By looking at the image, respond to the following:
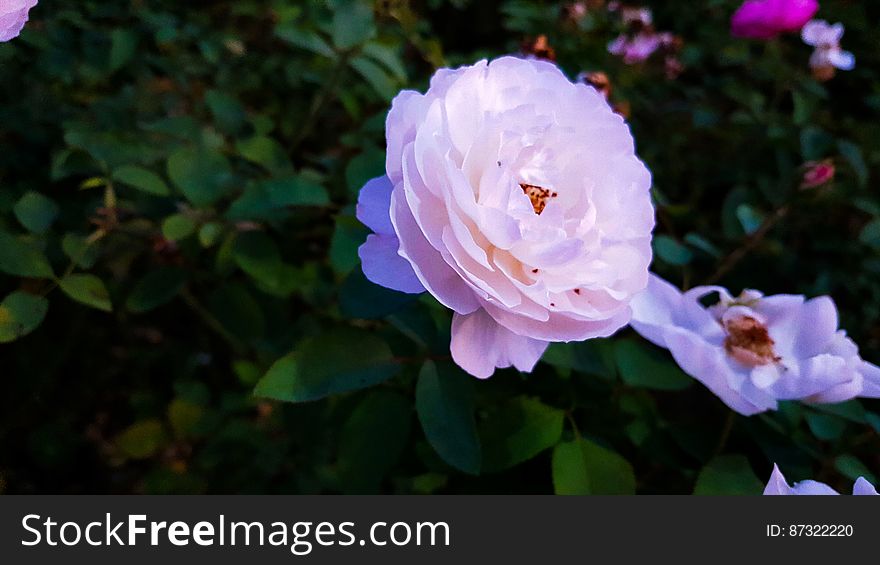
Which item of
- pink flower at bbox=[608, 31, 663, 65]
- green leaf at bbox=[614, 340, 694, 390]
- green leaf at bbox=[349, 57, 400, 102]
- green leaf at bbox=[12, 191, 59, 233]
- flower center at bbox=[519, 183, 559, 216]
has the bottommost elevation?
green leaf at bbox=[614, 340, 694, 390]

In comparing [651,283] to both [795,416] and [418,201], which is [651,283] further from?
[418,201]

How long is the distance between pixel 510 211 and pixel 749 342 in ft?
1.03

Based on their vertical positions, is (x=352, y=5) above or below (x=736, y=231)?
above


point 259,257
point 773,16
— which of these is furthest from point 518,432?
point 773,16

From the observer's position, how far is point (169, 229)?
745 mm

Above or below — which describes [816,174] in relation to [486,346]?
above

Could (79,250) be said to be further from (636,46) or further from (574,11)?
(636,46)

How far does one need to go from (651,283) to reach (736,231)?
1.24 feet

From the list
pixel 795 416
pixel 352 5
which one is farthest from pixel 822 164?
pixel 352 5

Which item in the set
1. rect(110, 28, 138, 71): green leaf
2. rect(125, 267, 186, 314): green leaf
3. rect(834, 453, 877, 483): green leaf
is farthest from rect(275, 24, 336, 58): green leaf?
rect(834, 453, 877, 483): green leaf

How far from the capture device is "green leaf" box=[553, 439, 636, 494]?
0.59 m

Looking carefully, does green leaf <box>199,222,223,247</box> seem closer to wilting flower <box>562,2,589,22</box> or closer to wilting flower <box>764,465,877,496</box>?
wilting flower <box>764,465,877,496</box>

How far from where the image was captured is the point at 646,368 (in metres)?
0.68

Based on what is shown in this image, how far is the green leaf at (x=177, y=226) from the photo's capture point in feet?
2.44
